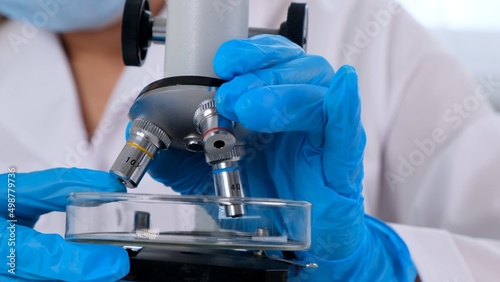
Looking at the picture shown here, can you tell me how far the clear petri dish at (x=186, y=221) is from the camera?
504mm

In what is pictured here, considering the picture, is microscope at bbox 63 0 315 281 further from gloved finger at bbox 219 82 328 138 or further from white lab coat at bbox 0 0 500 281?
white lab coat at bbox 0 0 500 281

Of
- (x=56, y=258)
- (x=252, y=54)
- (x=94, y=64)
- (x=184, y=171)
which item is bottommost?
(x=56, y=258)

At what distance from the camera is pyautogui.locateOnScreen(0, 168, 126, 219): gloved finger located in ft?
2.36

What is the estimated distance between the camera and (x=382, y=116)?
3.59ft

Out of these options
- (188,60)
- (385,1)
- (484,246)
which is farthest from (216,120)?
(385,1)

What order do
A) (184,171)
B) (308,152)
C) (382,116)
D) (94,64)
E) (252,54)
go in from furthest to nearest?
(94,64)
(382,116)
(184,171)
(308,152)
(252,54)

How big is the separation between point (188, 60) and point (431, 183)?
0.60 meters

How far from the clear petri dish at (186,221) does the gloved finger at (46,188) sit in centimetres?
19

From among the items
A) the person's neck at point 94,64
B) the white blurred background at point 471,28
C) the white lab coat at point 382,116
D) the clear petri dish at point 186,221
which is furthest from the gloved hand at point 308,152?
the white blurred background at point 471,28

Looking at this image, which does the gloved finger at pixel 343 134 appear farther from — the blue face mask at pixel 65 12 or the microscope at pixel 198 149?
the blue face mask at pixel 65 12

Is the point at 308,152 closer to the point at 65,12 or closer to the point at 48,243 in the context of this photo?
the point at 48,243

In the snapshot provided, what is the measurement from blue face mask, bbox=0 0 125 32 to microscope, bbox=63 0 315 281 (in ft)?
1.61

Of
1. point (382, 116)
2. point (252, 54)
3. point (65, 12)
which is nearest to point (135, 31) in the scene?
point (252, 54)

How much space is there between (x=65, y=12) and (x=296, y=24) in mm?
Answer: 561
